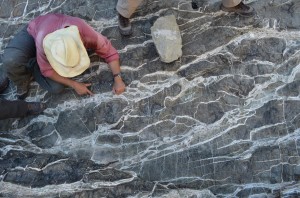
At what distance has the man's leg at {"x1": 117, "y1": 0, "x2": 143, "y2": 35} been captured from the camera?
353 centimetres

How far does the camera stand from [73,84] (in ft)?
11.8

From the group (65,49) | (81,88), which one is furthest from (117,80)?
(65,49)

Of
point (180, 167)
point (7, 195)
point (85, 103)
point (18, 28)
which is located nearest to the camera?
point (7, 195)

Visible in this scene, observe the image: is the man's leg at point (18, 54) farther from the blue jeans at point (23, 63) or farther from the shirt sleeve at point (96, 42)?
the shirt sleeve at point (96, 42)

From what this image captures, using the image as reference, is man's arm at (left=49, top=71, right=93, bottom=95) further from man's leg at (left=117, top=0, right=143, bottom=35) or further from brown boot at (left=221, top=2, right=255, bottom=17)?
brown boot at (left=221, top=2, right=255, bottom=17)

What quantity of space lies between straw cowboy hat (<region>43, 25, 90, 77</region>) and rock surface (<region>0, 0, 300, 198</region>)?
2.00 ft

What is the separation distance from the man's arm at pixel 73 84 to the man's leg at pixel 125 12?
0.59 meters

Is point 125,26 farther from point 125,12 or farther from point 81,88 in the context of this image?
point 81,88

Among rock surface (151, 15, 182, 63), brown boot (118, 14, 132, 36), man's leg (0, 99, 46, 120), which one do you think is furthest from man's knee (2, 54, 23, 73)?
rock surface (151, 15, 182, 63)

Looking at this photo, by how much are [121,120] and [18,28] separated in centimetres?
145

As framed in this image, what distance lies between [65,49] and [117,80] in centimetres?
76

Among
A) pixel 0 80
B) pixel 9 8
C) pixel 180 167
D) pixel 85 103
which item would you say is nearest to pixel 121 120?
pixel 85 103

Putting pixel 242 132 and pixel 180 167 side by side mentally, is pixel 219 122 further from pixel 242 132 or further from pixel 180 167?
pixel 180 167

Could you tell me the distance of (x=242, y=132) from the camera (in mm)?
3477
